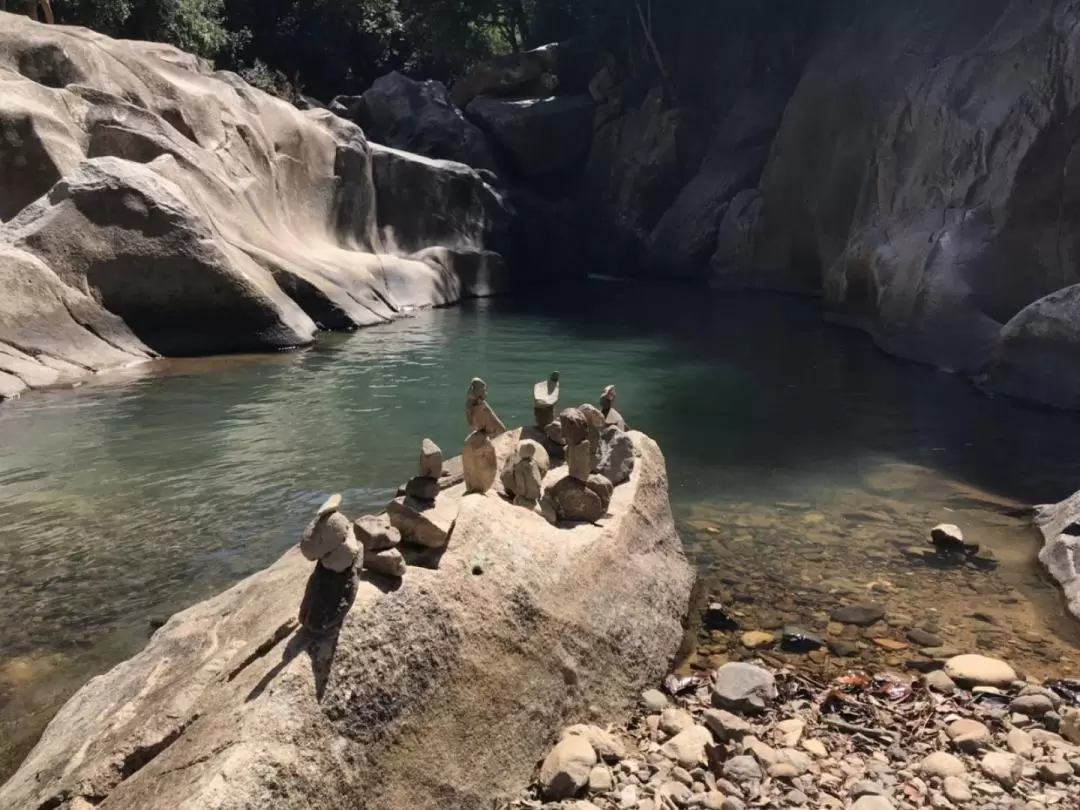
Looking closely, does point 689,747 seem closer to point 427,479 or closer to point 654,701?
point 654,701

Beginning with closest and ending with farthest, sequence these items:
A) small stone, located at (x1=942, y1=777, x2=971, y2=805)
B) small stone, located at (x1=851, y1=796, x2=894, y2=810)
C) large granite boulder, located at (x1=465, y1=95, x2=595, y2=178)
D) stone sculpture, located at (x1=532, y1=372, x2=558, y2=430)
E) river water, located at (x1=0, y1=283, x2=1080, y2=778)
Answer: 1. small stone, located at (x1=851, y1=796, x2=894, y2=810)
2. small stone, located at (x1=942, y1=777, x2=971, y2=805)
3. river water, located at (x1=0, y1=283, x2=1080, y2=778)
4. stone sculpture, located at (x1=532, y1=372, x2=558, y2=430)
5. large granite boulder, located at (x1=465, y1=95, x2=595, y2=178)

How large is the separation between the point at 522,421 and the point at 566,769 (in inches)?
315

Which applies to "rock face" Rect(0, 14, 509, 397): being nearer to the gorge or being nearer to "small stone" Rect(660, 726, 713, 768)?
the gorge

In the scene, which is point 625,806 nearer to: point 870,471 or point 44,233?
point 870,471

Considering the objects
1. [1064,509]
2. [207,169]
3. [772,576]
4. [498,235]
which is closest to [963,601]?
[772,576]

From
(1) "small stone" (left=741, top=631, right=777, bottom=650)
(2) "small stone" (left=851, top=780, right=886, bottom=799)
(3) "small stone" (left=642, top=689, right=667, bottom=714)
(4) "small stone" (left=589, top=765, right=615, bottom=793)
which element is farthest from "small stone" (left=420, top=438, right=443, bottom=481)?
(1) "small stone" (left=741, top=631, right=777, bottom=650)

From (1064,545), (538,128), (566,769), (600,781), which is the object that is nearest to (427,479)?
(566,769)

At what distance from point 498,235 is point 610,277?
22.0 ft

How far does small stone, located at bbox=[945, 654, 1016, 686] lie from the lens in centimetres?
514

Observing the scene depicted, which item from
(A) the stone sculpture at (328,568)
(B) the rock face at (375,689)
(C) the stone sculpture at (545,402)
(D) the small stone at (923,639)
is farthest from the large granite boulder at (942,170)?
(A) the stone sculpture at (328,568)

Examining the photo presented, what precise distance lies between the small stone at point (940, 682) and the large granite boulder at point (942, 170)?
368 inches

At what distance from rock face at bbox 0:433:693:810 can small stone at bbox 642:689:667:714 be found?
69mm

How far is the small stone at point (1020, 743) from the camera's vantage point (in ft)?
14.2

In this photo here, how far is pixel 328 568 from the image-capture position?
3.58 metres
